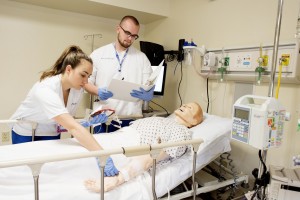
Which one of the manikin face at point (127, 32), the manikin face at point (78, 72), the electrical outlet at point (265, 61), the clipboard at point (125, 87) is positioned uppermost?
the manikin face at point (127, 32)

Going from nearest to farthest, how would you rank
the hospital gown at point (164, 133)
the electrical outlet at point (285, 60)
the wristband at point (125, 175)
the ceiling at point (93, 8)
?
the wristband at point (125, 175) → the hospital gown at point (164, 133) → the electrical outlet at point (285, 60) → the ceiling at point (93, 8)

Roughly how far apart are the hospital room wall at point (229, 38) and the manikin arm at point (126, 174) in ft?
3.12

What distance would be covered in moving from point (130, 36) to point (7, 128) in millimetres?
1982

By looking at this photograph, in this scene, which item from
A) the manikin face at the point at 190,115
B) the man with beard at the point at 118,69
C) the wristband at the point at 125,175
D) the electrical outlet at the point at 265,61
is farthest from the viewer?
the man with beard at the point at 118,69

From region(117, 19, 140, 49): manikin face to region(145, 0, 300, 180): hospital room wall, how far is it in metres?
0.73

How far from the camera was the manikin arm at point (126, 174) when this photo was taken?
1236 millimetres

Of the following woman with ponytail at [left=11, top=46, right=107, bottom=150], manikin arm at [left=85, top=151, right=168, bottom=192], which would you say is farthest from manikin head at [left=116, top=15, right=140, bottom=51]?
manikin arm at [left=85, top=151, right=168, bottom=192]

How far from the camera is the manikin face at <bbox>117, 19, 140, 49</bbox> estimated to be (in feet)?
7.10

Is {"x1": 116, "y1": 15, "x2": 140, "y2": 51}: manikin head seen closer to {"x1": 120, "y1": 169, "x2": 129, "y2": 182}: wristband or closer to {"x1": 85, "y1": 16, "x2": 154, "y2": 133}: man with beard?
{"x1": 85, "y1": 16, "x2": 154, "y2": 133}: man with beard

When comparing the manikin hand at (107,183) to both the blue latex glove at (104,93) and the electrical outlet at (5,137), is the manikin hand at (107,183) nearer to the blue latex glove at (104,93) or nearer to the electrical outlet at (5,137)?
the blue latex glove at (104,93)

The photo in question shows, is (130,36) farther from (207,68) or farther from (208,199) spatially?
(208,199)

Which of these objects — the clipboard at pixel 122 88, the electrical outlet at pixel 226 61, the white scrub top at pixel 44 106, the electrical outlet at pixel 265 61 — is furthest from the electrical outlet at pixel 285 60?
the white scrub top at pixel 44 106

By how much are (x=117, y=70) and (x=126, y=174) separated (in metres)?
1.23

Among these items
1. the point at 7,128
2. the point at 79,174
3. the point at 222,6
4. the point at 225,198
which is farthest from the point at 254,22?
the point at 7,128
